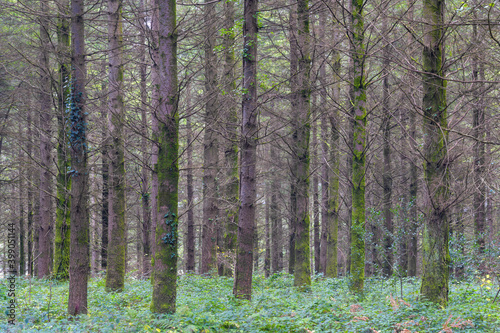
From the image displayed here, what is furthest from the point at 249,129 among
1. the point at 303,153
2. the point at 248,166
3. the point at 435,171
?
the point at 435,171

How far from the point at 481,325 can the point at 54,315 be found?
24.8 ft

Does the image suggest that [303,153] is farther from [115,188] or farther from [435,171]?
[115,188]

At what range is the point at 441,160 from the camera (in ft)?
23.4

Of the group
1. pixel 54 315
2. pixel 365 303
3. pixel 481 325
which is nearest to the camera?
pixel 481 325

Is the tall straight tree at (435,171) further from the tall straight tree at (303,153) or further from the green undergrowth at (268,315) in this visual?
the tall straight tree at (303,153)

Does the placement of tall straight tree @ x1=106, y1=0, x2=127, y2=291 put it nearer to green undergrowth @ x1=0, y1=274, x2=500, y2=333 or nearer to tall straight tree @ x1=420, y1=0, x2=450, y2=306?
green undergrowth @ x1=0, y1=274, x2=500, y2=333

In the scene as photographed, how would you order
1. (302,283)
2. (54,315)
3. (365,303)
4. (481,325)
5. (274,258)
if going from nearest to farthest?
(481,325) < (54,315) < (365,303) < (302,283) < (274,258)

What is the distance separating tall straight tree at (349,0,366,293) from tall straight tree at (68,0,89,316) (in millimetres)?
5941

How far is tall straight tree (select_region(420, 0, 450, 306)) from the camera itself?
22.8 feet

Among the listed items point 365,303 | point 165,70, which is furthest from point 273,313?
point 165,70

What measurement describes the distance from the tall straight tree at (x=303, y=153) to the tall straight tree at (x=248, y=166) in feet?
6.91

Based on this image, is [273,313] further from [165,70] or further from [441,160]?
[165,70]

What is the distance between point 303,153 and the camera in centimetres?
1050

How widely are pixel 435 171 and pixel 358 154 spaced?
85.0 inches
